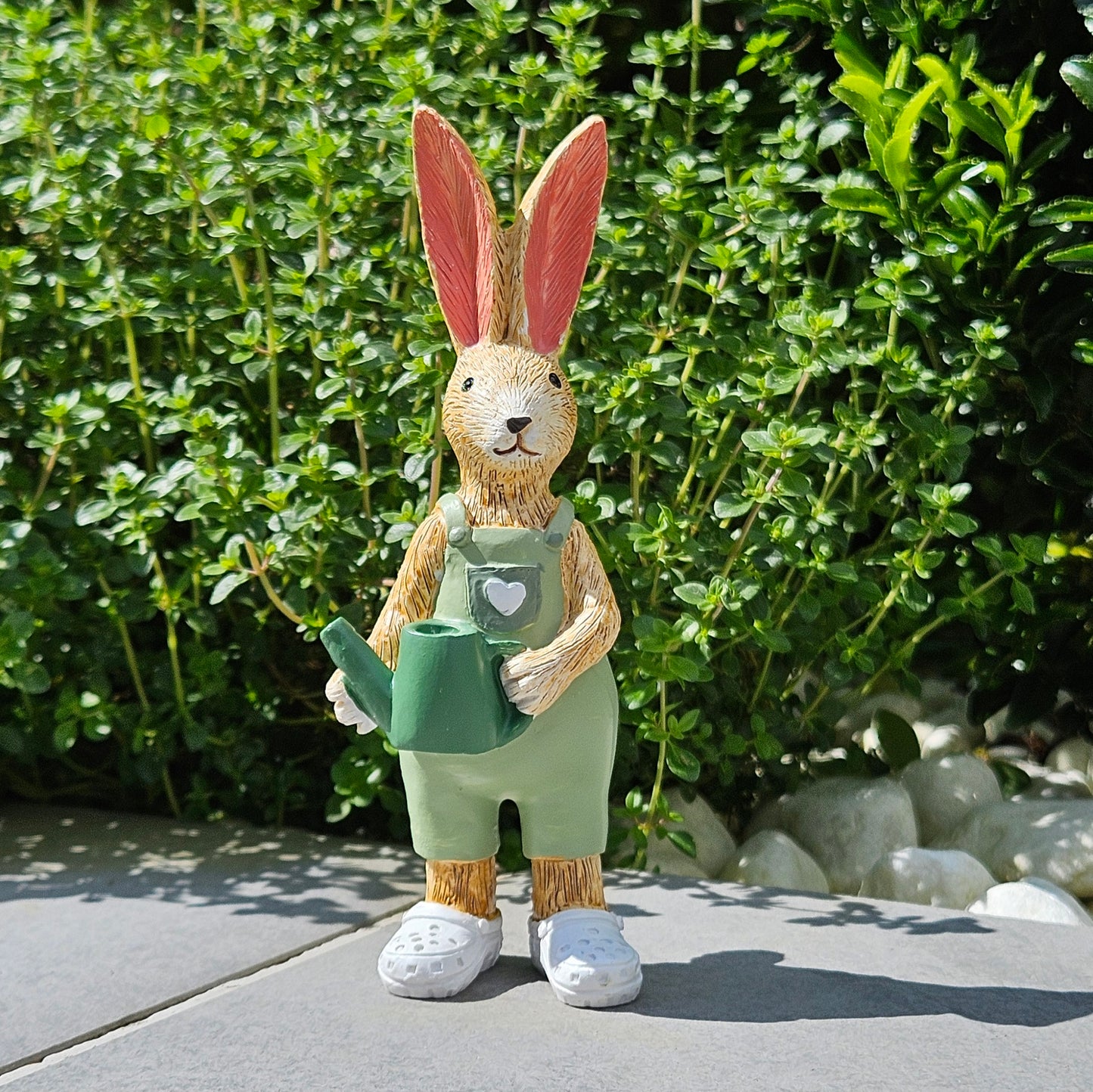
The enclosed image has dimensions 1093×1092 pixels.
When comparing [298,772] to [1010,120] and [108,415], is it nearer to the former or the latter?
[108,415]

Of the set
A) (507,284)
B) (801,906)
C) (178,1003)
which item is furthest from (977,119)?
(178,1003)

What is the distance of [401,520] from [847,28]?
4.91 ft

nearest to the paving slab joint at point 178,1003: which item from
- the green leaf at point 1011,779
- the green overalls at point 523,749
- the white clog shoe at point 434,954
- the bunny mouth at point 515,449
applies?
the white clog shoe at point 434,954

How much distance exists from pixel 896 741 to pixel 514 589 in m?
1.64

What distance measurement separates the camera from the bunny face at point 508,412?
7.07 ft

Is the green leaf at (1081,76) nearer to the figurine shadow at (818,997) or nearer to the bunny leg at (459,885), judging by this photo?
→ the figurine shadow at (818,997)

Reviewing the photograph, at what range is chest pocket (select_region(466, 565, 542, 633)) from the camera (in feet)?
7.07

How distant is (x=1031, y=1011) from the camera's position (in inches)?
84.0

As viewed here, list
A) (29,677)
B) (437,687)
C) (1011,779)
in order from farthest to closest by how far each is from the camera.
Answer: (1011,779) → (29,677) → (437,687)

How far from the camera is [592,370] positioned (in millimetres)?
2738

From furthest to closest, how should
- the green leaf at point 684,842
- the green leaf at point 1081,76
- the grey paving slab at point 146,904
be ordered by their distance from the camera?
the green leaf at point 684,842, the green leaf at point 1081,76, the grey paving slab at point 146,904

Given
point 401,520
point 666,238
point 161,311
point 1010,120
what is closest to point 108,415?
point 161,311

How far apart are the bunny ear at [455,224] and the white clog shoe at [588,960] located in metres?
1.00

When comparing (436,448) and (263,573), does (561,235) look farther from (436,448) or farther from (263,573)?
(263,573)
